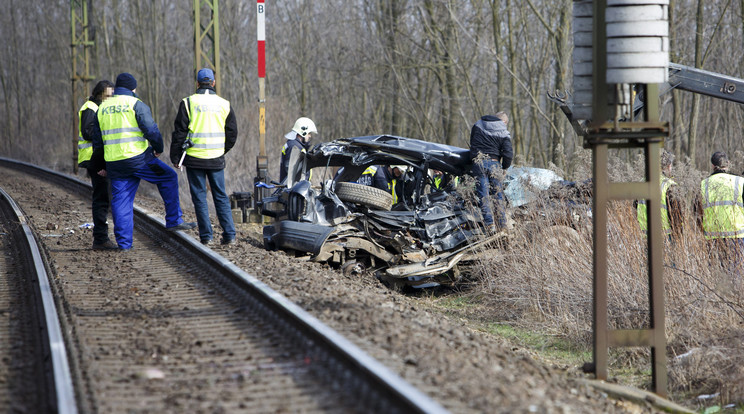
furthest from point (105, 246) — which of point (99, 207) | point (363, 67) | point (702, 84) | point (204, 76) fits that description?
point (363, 67)

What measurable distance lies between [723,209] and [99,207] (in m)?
7.14

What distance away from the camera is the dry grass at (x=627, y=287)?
6.28 m

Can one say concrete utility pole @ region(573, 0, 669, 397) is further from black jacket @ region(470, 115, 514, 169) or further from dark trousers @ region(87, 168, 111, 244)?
dark trousers @ region(87, 168, 111, 244)

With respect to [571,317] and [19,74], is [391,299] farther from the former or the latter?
[19,74]

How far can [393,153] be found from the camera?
30.9 feet

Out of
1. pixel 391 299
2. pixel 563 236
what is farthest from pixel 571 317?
pixel 391 299

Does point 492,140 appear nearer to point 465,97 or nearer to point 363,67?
point 465,97

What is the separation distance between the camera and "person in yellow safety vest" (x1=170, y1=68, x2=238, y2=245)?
8.70 meters

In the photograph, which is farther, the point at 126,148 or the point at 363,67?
the point at 363,67

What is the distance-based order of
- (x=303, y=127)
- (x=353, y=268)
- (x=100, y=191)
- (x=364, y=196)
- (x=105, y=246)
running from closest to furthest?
1. (x=353, y=268)
2. (x=364, y=196)
3. (x=105, y=246)
4. (x=100, y=191)
5. (x=303, y=127)

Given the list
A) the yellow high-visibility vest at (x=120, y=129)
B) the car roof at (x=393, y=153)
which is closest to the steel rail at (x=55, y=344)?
the yellow high-visibility vest at (x=120, y=129)

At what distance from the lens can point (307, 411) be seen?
399cm

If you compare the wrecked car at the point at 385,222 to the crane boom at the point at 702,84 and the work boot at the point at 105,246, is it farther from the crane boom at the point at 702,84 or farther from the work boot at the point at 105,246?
the crane boom at the point at 702,84

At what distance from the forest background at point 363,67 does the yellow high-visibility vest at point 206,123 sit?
13.4 feet
